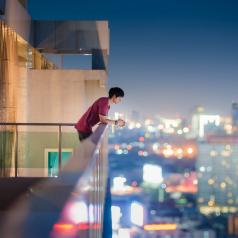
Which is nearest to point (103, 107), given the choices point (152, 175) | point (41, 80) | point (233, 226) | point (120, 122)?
point (120, 122)

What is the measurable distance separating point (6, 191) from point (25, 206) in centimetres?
711

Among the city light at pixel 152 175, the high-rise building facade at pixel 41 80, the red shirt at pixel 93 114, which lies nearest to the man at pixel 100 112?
the red shirt at pixel 93 114

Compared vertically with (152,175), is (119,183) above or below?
below

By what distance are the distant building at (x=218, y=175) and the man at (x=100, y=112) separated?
86.7 metres

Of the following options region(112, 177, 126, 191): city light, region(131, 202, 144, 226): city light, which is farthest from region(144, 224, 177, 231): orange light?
region(112, 177, 126, 191): city light

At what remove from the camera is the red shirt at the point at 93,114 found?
762 cm

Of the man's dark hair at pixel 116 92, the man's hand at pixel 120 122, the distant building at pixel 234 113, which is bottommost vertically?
the man's hand at pixel 120 122

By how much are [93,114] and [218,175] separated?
330 feet

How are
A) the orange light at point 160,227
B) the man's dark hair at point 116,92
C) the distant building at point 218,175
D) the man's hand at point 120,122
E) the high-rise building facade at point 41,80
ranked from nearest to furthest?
the man's dark hair at point 116,92 < the man's hand at point 120,122 < the high-rise building facade at point 41,80 < the orange light at point 160,227 < the distant building at point 218,175

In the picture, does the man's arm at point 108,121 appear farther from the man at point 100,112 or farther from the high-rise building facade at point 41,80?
the high-rise building facade at point 41,80

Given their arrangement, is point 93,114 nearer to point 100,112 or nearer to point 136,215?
point 100,112

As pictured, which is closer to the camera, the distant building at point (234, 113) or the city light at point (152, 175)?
the city light at point (152, 175)

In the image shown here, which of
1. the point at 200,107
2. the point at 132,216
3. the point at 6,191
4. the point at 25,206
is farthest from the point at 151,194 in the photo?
the point at 25,206

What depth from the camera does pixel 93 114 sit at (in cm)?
782
